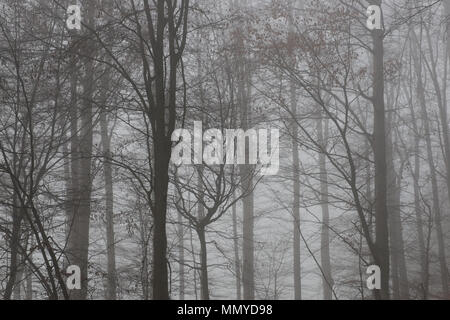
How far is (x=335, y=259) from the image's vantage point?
70.8 feet

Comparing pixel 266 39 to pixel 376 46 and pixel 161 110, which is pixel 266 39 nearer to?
pixel 376 46

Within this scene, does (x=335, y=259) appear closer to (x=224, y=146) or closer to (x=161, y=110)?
(x=224, y=146)

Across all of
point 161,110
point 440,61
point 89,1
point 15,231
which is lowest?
point 15,231
